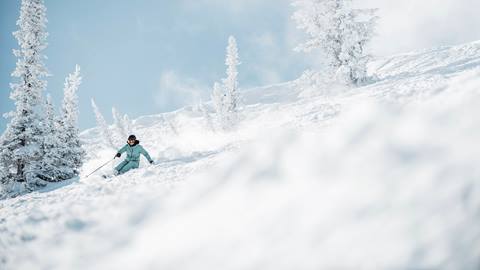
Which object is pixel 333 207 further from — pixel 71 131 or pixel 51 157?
pixel 71 131

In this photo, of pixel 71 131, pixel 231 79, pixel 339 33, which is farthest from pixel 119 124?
pixel 339 33

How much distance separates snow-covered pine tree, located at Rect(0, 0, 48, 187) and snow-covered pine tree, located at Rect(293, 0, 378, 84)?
15.8m

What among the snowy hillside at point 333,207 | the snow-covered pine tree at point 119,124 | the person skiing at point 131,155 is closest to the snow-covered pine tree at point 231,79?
the person skiing at point 131,155

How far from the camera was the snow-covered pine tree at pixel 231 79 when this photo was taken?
4256cm

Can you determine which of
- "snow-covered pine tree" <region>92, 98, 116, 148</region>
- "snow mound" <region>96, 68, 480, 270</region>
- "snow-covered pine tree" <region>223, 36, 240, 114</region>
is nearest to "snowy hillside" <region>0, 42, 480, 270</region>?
"snow mound" <region>96, 68, 480, 270</region>

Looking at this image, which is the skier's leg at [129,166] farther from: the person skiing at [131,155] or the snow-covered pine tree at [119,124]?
the snow-covered pine tree at [119,124]

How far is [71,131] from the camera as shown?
21422mm

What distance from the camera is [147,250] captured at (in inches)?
77.8

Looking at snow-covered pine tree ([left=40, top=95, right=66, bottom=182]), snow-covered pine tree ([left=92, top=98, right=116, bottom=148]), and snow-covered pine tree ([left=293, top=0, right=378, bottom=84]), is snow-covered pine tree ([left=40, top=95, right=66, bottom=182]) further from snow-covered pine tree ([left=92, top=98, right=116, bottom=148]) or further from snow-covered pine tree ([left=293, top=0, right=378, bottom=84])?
snow-covered pine tree ([left=92, top=98, right=116, bottom=148])

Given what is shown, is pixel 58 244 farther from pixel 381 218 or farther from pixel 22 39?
pixel 22 39

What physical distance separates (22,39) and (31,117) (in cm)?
534

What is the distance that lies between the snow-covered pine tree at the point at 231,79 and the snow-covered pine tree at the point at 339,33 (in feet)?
73.3

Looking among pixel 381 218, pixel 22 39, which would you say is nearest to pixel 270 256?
pixel 381 218

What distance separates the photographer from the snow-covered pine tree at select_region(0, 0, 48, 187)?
16.7m
